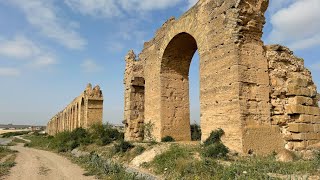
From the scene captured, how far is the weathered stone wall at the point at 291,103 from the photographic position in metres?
9.23

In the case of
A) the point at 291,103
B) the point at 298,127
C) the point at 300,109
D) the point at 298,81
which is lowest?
the point at 298,127

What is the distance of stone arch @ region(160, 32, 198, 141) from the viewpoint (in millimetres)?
13172

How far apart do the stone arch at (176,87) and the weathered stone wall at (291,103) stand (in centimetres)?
429

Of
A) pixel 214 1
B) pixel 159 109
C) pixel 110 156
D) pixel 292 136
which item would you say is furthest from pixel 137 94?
pixel 292 136

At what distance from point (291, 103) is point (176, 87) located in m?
5.57

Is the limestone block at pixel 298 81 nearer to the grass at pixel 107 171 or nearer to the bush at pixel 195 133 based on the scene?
the bush at pixel 195 133

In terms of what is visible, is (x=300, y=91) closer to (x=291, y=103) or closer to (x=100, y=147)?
(x=291, y=103)

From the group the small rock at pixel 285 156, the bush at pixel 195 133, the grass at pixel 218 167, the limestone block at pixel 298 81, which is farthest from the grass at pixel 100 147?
the limestone block at pixel 298 81

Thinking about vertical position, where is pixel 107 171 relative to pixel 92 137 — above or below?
below

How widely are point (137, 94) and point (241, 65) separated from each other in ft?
26.0

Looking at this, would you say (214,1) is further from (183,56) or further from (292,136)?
(292,136)

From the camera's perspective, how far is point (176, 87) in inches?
543

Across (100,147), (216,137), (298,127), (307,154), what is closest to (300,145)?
(307,154)

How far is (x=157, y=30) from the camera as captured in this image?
14523 millimetres
